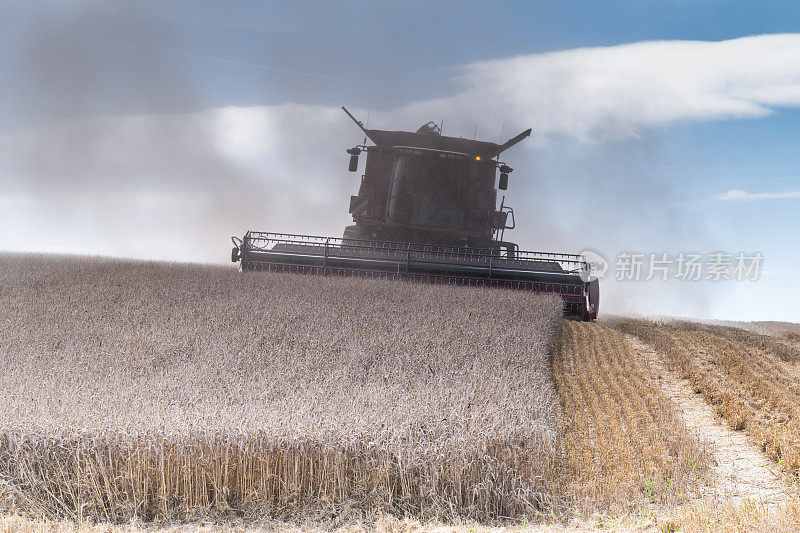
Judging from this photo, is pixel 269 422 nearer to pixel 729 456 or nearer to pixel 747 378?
pixel 729 456

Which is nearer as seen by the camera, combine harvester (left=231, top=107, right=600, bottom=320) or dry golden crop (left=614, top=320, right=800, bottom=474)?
dry golden crop (left=614, top=320, right=800, bottom=474)

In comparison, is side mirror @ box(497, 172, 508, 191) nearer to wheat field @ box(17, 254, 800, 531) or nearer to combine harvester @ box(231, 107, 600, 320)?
combine harvester @ box(231, 107, 600, 320)

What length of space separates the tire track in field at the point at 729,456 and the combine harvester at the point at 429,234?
12.1 feet

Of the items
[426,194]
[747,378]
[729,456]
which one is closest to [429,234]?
[426,194]

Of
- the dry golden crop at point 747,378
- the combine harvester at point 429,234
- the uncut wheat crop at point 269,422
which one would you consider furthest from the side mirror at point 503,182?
the uncut wheat crop at point 269,422

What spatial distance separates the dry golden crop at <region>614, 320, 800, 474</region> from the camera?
657 centimetres

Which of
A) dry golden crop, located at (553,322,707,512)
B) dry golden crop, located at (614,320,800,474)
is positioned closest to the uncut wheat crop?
dry golden crop, located at (553,322,707,512)

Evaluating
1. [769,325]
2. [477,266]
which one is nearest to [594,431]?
[477,266]

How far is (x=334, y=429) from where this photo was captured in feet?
14.8

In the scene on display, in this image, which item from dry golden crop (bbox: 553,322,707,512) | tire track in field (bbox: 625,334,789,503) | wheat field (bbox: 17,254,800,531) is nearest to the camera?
wheat field (bbox: 17,254,800,531)

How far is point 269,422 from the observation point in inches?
180

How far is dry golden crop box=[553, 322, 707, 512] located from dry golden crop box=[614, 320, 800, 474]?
65cm

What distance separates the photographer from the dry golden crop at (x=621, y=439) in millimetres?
4895

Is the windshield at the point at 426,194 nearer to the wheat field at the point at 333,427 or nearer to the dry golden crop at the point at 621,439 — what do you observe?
the dry golden crop at the point at 621,439
